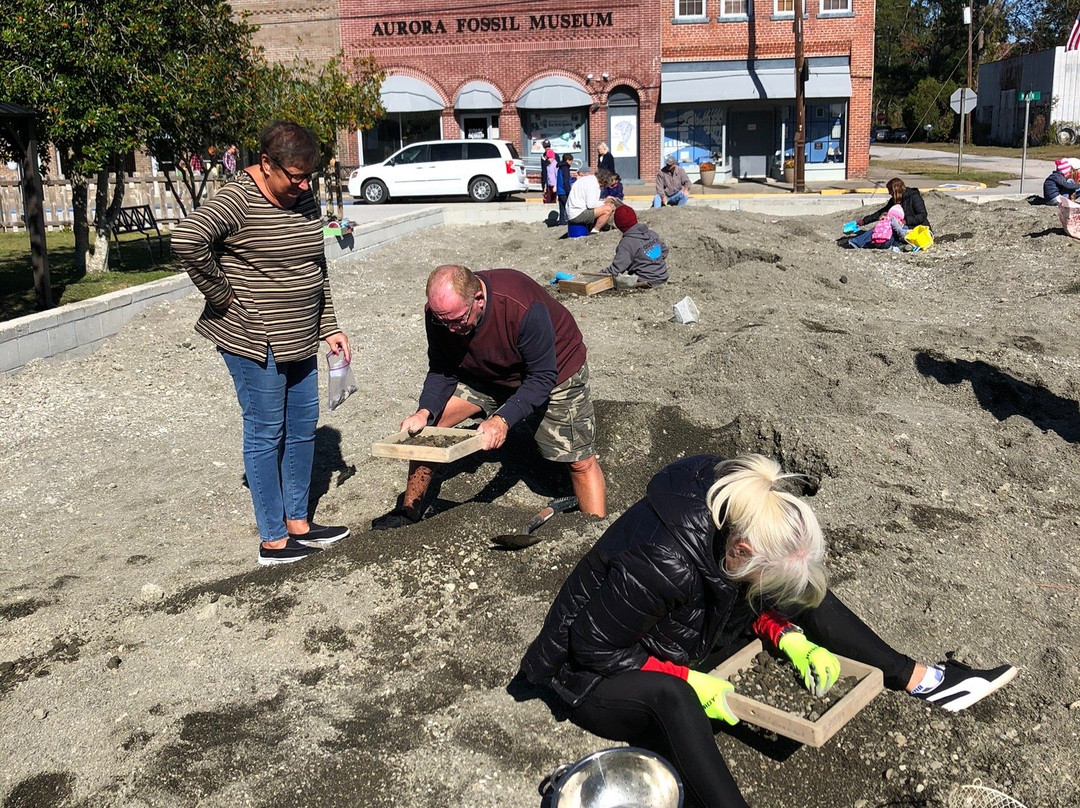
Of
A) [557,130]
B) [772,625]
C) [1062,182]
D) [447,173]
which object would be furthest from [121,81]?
[557,130]

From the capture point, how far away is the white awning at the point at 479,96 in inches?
1163

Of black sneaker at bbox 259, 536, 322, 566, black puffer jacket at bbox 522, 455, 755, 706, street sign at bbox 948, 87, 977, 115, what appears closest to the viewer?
black puffer jacket at bbox 522, 455, 755, 706

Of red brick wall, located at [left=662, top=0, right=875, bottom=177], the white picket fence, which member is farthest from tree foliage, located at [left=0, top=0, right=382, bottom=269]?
red brick wall, located at [left=662, top=0, right=875, bottom=177]

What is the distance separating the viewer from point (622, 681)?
10.2 feet

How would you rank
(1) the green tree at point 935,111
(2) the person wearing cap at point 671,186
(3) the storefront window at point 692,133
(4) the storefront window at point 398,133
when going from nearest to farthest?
(2) the person wearing cap at point 671,186 < (3) the storefront window at point 692,133 < (4) the storefront window at point 398,133 < (1) the green tree at point 935,111

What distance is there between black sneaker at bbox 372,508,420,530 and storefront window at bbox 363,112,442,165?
87.3ft

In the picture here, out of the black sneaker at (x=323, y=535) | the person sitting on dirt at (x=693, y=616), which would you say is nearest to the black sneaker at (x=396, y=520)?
the black sneaker at (x=323, y=535)

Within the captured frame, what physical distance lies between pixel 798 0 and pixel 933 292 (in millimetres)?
17376

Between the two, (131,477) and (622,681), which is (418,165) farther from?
(622,681)

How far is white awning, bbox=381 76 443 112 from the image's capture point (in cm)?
2961

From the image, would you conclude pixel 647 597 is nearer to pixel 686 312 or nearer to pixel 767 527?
pixel 767 527

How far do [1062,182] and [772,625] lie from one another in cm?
1498

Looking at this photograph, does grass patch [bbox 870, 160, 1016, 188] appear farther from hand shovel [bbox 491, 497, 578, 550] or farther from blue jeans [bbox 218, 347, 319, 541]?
blue jeans [bbox 218, 347, 319, 541]

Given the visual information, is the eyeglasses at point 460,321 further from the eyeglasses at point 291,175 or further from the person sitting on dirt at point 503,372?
the eyeglasses at point 291,175
